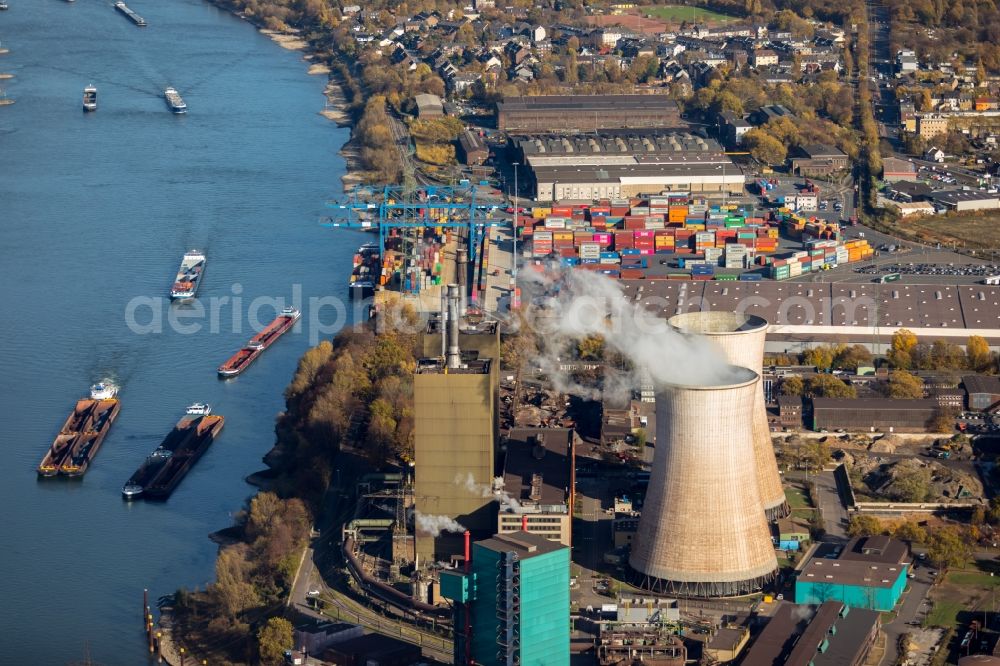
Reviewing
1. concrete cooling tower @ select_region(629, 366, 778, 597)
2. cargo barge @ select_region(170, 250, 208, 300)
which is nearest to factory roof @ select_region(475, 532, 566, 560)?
concrete cooling tower @ select_region(629, 366, 778, 597)

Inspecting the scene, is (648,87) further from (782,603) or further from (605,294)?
(782,603)

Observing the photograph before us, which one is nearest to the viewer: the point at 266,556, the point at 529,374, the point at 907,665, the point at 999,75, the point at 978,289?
the point at 907,665

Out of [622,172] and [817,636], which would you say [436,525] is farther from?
[622,172]

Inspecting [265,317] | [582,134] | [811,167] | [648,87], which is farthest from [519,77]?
[265,317]

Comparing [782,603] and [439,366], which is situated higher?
[439,366]

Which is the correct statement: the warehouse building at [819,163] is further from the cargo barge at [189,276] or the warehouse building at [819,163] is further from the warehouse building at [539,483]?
the warehouse building at [539,483]
